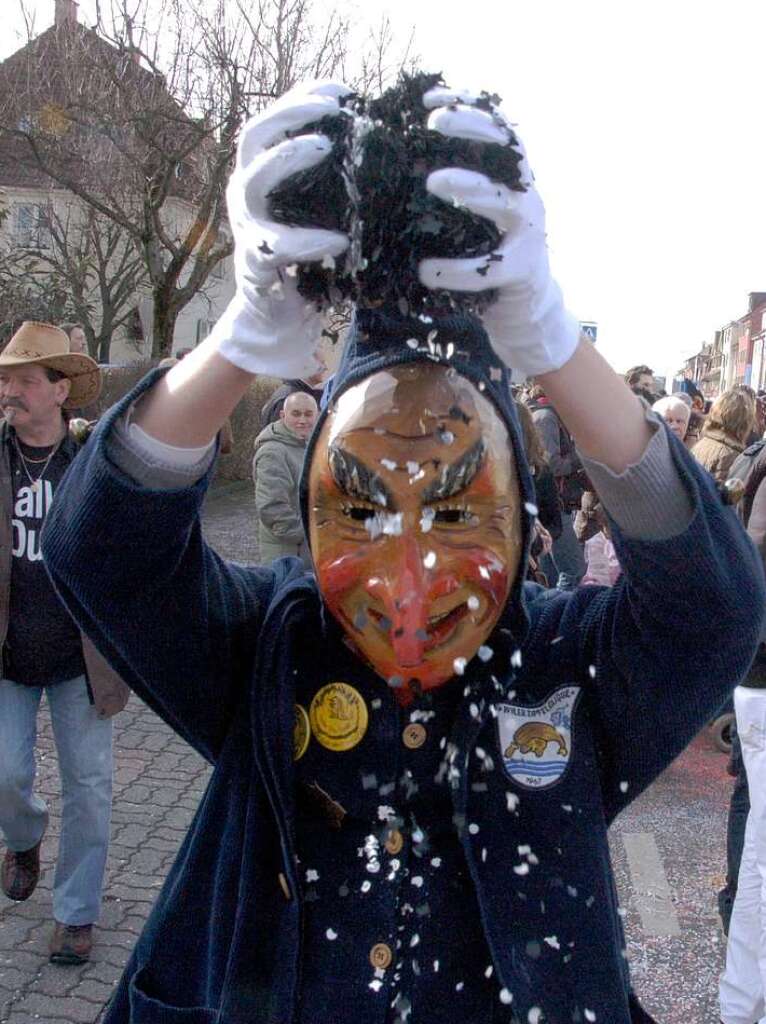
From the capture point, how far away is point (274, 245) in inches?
49.7

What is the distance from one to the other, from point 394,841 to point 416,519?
490mm

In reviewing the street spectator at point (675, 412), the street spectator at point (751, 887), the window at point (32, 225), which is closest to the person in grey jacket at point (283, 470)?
the street spectator at point (675, 412)

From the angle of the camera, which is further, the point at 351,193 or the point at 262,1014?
the point at 262,1014

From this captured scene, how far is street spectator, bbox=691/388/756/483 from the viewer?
5.76 meters

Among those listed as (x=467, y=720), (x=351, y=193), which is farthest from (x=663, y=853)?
(x=351, y=193)

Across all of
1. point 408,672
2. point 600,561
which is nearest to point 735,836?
point 600,561

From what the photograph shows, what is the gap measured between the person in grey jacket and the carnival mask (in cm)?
427

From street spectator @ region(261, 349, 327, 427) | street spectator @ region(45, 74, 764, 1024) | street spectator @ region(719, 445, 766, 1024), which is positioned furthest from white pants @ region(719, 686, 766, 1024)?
street spectator @ region(261, 349, 327, 427)

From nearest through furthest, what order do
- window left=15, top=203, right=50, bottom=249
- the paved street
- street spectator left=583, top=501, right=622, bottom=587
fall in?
the paved street, street spectator left=583, top=501, right=622, bottom=587, window left=15, top=203, right=50, bottom=249

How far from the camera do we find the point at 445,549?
1544mm

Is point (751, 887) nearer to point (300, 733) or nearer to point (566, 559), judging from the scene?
point (300, 733)

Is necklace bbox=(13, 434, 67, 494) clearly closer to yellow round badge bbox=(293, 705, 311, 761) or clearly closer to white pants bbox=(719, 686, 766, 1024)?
yellow round badge bbox=(293, 705, 311, 761)

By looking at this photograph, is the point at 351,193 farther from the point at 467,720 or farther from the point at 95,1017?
the point at 95,1017

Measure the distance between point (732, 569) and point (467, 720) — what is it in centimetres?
45
